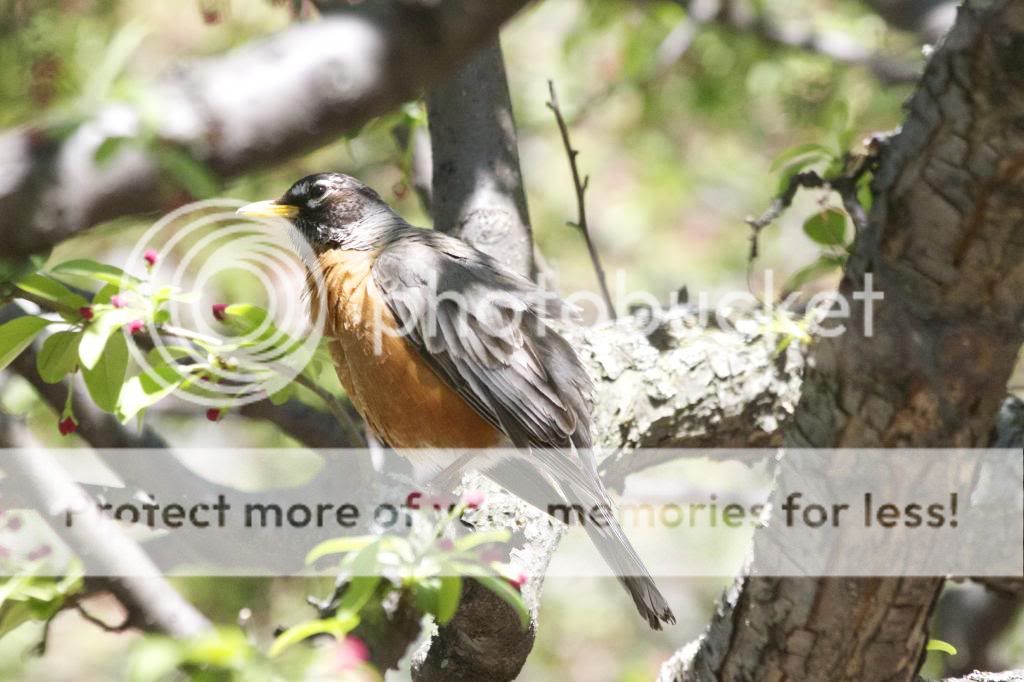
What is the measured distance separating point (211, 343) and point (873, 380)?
152cm

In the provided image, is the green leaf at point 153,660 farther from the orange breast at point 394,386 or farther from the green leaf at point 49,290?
the orange breast at point 394,386

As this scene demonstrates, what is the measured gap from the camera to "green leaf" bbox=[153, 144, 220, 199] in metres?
1.50

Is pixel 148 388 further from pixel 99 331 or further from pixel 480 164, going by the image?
pixel 480 164

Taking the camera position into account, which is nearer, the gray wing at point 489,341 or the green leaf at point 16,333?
the green leaf at point 16,333

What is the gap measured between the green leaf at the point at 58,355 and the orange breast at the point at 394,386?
0.81 m

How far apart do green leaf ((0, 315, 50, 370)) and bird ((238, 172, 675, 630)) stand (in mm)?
939

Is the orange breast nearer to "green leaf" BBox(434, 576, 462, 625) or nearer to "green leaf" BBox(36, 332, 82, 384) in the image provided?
"green leaf" BBox(36, 332, 82, 384)

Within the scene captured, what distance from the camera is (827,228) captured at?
3213mm

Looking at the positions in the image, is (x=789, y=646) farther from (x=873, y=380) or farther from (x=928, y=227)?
(x=928, y=227)

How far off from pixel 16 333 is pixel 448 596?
4.13 feet

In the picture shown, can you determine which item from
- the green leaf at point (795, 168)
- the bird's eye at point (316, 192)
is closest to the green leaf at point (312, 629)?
the green leaf at point (795, 168)

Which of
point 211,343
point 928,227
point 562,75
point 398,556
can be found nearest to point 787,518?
point 928,227

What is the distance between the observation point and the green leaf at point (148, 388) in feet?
8.04

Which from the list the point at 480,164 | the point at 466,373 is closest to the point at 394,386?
the point at 466,373
